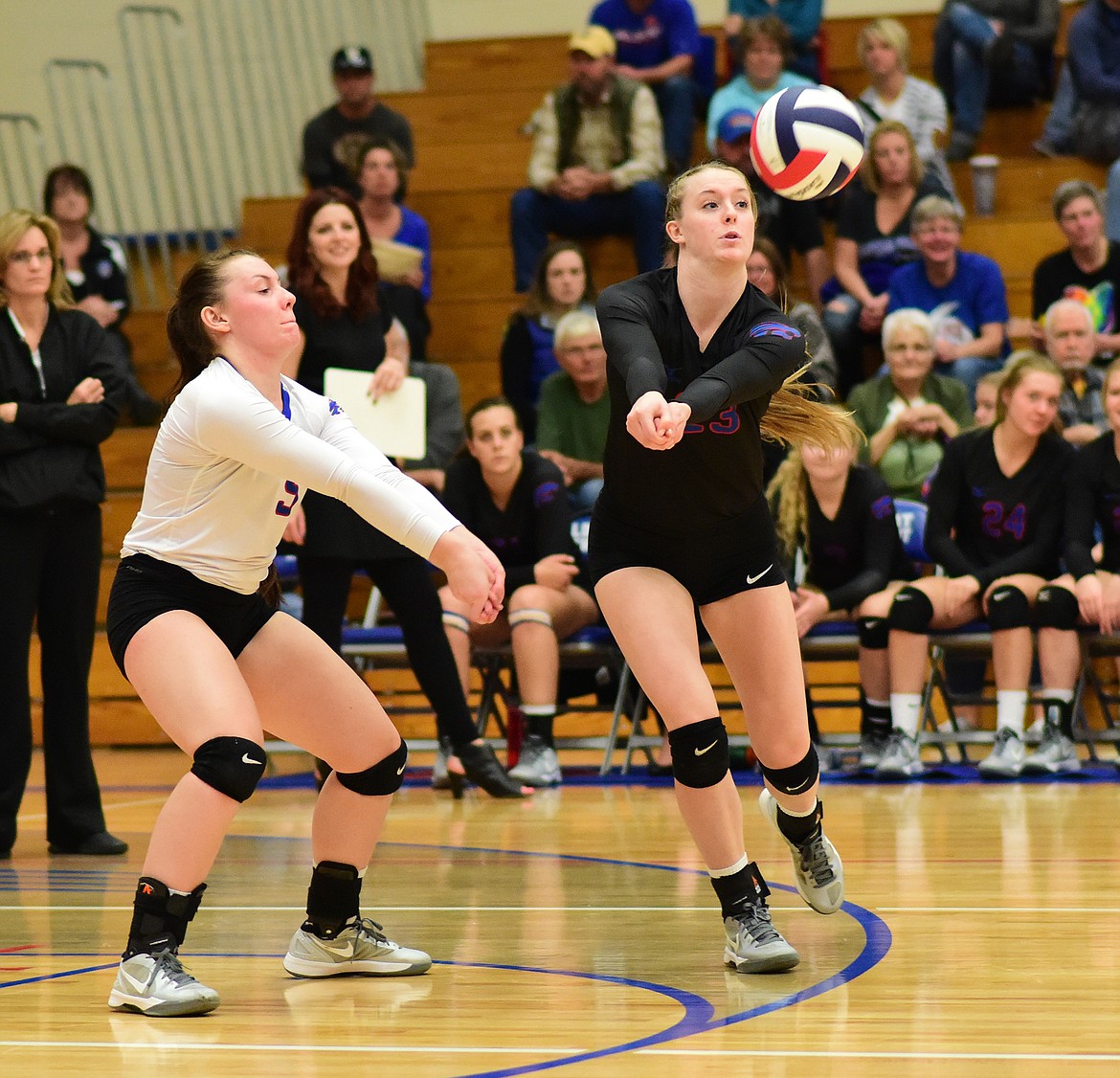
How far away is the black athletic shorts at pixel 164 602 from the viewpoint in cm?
353

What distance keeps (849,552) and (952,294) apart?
194cm

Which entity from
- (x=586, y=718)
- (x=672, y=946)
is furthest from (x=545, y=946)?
(x=586, y=718)

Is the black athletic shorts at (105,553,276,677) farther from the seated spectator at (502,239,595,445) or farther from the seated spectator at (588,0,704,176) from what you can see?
Result: the seated spectator at (588,0,704,176)

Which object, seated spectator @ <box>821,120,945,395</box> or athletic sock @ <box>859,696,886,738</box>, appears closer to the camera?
athletic sock @ <box>859,696,886,738</box>

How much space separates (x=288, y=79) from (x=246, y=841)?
7728 millimetres

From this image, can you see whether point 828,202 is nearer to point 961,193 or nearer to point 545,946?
point 961,193

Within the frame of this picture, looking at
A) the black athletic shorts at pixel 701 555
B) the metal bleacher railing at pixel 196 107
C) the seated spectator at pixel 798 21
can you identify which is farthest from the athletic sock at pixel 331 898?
the metal bleacher railing at pixel 196 107

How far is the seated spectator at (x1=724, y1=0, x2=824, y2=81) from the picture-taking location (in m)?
10.4

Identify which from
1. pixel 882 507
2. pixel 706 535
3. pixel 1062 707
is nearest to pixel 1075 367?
pixel 882 507

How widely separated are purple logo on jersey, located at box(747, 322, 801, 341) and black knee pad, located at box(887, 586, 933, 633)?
367 centimetres

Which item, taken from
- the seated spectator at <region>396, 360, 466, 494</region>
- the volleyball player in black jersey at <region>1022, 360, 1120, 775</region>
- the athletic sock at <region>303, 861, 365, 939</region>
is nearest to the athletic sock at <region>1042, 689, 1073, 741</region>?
the volleyball player in black jersey at <region>1022, 360, 1120, 775</region>

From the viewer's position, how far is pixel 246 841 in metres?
5.90

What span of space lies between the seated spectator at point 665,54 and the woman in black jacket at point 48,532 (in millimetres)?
5358

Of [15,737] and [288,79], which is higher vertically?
[288,79]
